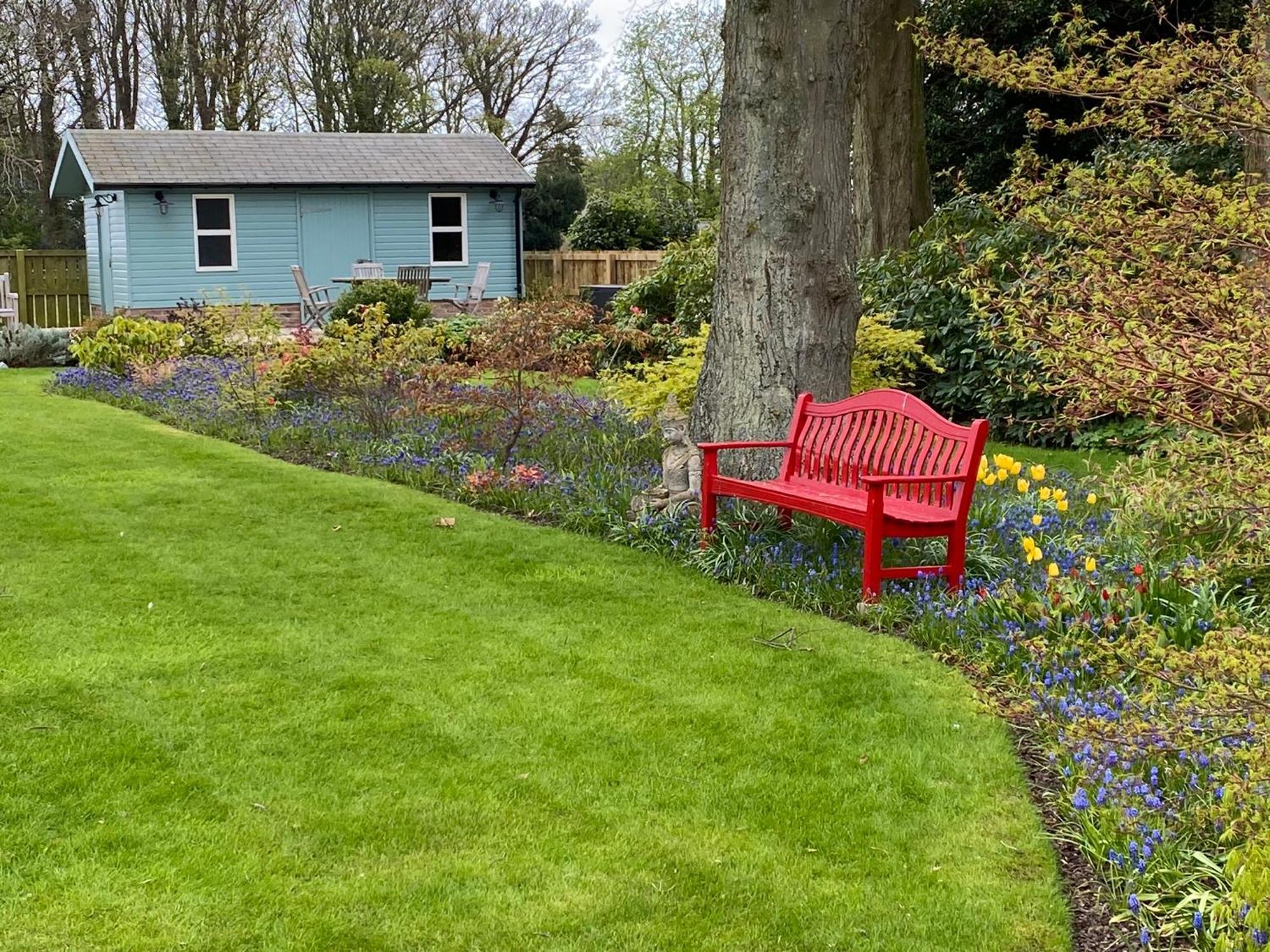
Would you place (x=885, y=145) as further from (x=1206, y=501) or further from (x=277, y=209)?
(x=277, y=209)

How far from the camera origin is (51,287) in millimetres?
23406

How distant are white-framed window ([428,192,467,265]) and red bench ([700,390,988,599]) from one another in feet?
61.8

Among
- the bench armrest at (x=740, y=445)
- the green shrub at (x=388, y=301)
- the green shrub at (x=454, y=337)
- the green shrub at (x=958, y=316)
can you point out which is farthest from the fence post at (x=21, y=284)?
the bench armrest at (x=740, y=445)

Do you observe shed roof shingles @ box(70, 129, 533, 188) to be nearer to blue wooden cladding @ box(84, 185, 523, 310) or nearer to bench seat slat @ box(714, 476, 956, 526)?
blue wooden cladding @ box(84, 185, 523, 310)

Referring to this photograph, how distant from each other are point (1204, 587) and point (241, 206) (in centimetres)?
2126

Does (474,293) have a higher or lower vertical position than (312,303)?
higher

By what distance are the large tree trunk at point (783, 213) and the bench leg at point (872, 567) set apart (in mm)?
1757

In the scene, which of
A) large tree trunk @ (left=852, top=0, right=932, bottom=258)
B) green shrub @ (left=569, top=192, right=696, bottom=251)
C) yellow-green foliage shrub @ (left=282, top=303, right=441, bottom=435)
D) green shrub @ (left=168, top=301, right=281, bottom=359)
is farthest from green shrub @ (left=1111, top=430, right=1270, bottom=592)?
green shrub @ (left=569, top=192, right=696, bottom=251)

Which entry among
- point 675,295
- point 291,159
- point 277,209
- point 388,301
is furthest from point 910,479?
point 291,159

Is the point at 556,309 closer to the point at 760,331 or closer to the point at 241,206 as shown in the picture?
the point at 760,331

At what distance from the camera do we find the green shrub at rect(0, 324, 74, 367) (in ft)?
56.6

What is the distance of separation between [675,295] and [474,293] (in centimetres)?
811

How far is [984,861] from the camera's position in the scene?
3312 millimetres

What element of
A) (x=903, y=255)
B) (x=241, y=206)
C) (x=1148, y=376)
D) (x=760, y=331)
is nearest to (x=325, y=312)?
(x=241, y=206)
